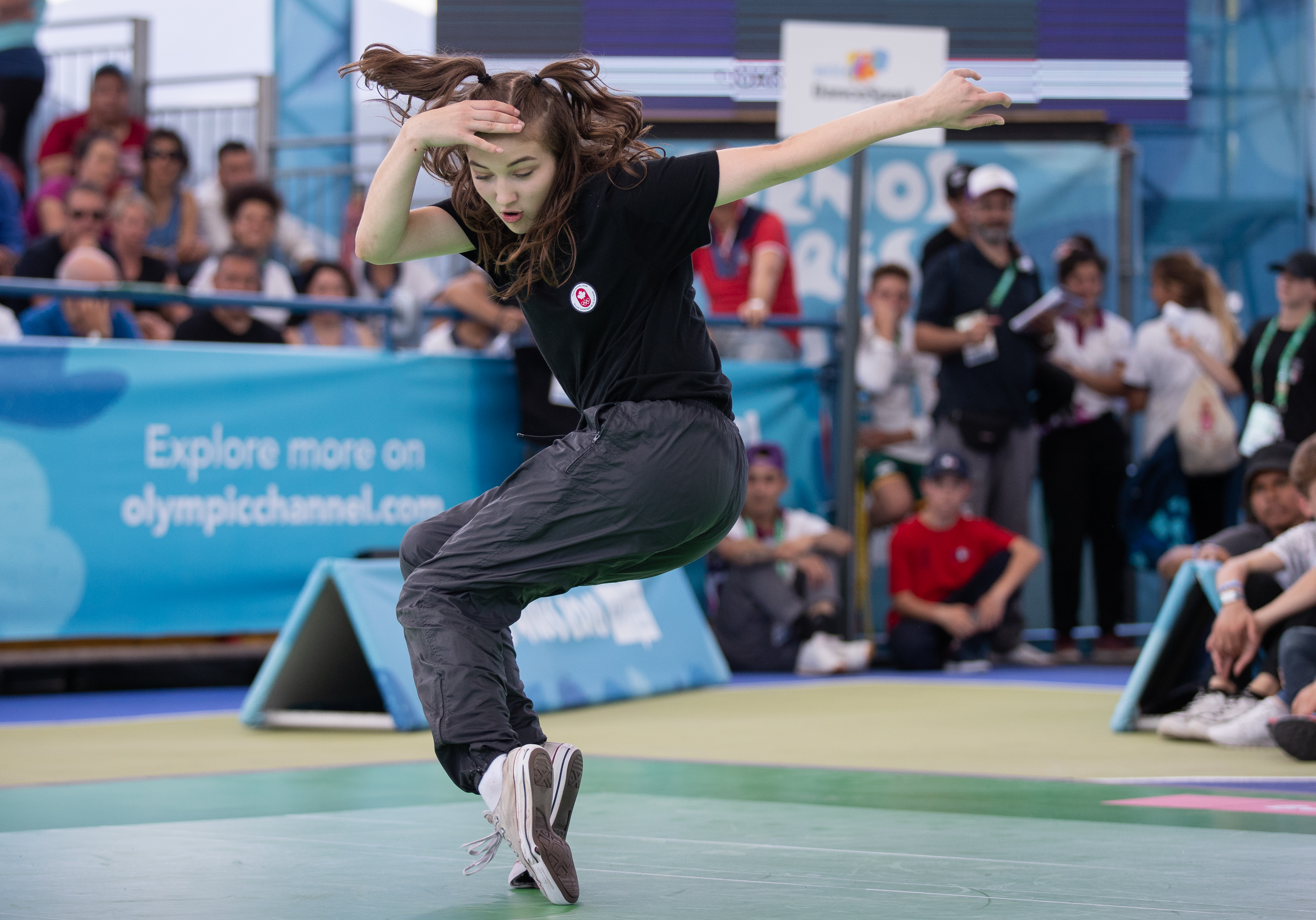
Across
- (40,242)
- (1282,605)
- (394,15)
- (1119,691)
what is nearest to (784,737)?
(1282,605)

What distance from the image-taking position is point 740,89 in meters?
13.0

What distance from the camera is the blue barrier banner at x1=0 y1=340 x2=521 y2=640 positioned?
7547 mm

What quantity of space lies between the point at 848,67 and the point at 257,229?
3757mm

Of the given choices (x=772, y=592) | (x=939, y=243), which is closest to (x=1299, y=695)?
(x=772, y=592)

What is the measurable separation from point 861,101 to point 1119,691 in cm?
353

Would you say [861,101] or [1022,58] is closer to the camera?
[861,101]

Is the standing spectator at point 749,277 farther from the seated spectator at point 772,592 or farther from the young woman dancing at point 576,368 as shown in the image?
the young woman dancing at point 576,368

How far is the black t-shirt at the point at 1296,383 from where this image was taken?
28.5 feet

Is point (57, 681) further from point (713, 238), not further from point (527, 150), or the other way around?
point (527, 150)

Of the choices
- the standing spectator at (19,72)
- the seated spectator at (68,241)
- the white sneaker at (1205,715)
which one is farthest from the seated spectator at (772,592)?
the standing spectator at (19,72)

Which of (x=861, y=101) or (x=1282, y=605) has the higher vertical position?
(x=861, y=101)

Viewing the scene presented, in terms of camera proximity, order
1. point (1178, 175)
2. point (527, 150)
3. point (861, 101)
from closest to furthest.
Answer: point (527, 150) → point (861, 101) → point (1178, 175)

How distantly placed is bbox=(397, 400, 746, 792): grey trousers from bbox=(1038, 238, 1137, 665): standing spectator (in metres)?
7.08

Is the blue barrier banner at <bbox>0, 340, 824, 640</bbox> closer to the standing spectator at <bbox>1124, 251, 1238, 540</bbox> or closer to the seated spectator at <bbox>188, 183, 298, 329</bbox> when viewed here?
the seated spectator at <bbox>188, 183, 298, 329</bbox>
